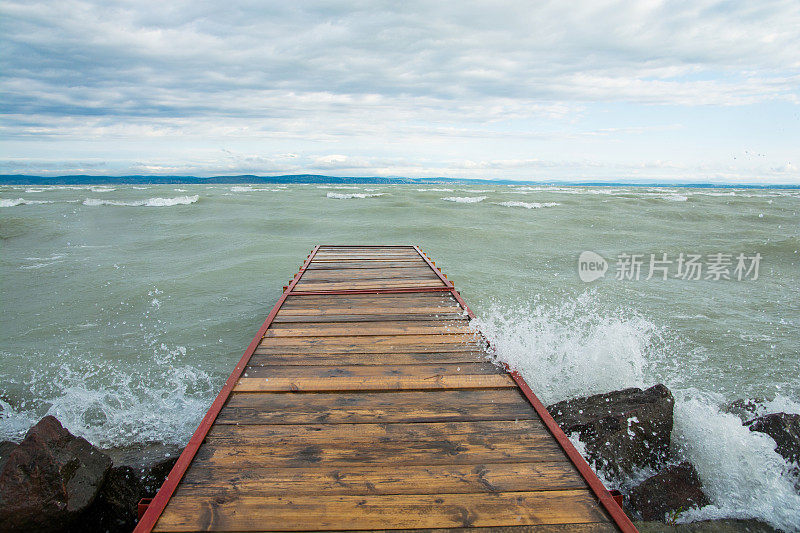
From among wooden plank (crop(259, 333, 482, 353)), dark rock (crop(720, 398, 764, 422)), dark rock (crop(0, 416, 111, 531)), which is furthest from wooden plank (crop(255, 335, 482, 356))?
dark rock (crop(720, 398, 764, 422))

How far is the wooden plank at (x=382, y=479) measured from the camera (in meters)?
2.40

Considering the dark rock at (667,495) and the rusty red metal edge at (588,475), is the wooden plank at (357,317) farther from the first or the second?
the dark rock at (667,495)

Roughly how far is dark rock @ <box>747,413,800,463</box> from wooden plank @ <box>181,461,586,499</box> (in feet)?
9.62

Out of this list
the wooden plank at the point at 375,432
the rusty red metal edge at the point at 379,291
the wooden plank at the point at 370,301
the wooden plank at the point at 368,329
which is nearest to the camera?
the wooden plank at the point at 375,432

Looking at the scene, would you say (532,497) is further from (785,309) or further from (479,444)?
(785,309)

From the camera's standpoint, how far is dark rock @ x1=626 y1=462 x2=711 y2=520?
11.5ft

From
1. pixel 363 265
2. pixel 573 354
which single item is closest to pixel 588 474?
pixel 573 354

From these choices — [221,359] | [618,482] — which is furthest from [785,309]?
[221,359]

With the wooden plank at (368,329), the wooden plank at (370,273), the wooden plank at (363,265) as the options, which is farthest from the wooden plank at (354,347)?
the wooden plank at (363,265)

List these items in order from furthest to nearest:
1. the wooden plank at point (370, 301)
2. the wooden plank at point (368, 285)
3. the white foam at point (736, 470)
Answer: the wooden plank at point (368, 285)
the wooden plank at point (370, 301)
the white foam at point (736, 470)

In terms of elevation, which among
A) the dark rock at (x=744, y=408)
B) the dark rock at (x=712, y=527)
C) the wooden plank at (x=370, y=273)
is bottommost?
the dark rock at (x=712, y=527)

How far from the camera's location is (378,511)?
227cm

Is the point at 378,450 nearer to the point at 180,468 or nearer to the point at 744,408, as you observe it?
the point at 180,468

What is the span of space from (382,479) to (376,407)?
2.56 feet
